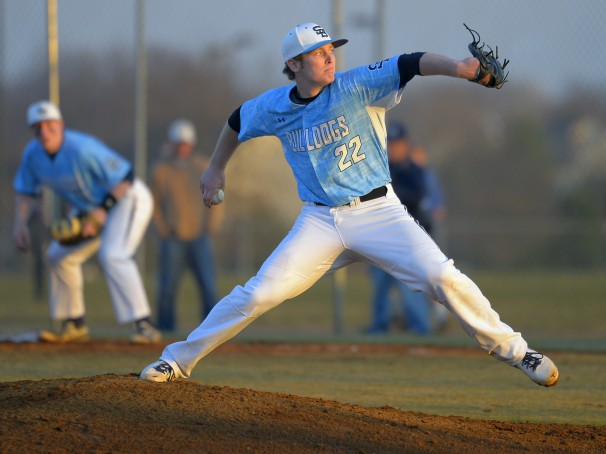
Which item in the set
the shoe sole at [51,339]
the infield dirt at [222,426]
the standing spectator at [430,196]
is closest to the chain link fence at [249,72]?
the standing spectator at [430,196]

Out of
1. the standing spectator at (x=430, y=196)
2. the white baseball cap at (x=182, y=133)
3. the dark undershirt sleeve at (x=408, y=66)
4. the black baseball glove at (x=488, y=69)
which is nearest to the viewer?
the black baseball glove at (x=488, y=69)

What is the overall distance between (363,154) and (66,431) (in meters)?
2.29

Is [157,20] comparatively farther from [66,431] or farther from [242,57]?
[66,431]

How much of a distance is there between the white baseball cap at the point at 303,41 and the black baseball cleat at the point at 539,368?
213cm

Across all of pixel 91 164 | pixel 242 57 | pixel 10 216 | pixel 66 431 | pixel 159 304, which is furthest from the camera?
pixel 10 216

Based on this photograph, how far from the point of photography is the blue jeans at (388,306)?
11336 mm

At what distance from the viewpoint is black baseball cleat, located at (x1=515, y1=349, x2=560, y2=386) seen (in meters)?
5.39

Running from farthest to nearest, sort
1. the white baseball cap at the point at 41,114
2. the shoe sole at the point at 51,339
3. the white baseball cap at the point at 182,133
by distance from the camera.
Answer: the white baseball cap at the point at 182,133
the shoe sole at the point at 51,339
the white baseball cap at the point at 41,114

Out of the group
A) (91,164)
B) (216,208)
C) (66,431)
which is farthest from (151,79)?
(66,431)

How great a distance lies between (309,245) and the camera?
18.4 feet

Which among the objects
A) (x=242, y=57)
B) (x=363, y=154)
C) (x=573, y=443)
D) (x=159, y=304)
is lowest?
(x=159, y=304)

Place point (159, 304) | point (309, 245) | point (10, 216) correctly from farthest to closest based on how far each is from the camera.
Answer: point (10, 216) < point (159, 304) < point (309, 245)

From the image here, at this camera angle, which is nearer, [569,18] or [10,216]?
[569,18]

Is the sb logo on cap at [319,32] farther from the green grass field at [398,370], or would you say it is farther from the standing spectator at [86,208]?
the standing spectator at [86,208]
